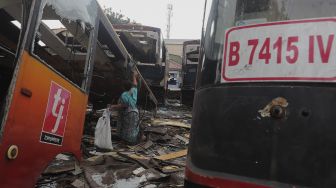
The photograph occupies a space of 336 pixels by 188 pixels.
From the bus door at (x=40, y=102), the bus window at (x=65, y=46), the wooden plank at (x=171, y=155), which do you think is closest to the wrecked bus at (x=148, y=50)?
the wooden plank at (x=171, y=155)

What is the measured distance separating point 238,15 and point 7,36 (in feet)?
12.0

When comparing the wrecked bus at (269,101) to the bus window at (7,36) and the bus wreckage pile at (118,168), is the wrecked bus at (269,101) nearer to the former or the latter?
the bus window at (7,36)

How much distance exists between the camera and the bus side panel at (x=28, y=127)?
2668 mm

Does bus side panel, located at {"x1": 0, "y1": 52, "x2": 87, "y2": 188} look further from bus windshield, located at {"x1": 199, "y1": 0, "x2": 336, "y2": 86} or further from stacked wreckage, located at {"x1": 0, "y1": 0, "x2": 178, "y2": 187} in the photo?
bus windshield, located at {"x1": 199, "y1": 0, "x2": 336, "y2": 86}

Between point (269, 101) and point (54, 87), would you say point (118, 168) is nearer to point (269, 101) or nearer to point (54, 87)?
point (54, 87)

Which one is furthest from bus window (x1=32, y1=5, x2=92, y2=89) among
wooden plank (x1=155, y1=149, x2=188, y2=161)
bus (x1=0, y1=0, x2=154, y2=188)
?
wooden plank (x1=155, y1=149, x2=188, y2=161)

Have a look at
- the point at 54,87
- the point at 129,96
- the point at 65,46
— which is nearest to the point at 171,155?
the point at 129,96

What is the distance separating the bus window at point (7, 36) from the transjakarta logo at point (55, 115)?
80cm

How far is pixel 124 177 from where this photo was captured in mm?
5383

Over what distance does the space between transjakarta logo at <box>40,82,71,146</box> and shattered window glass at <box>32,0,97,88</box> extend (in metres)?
0.25

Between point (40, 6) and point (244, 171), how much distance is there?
6.63ft

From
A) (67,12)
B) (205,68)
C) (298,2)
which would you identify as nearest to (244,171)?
(205,68)

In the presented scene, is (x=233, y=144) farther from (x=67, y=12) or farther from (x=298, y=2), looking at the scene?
(x=67, y=12)

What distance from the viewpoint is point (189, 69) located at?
715 inches
